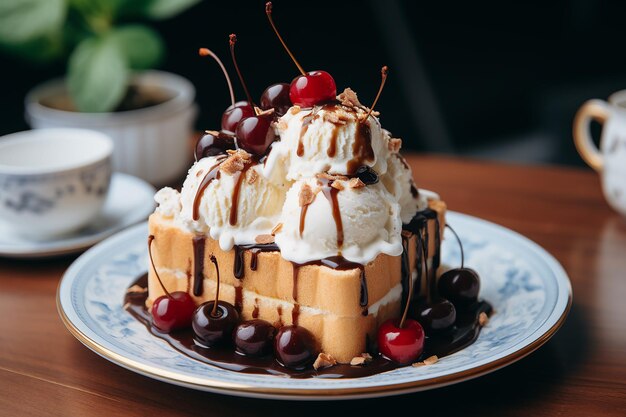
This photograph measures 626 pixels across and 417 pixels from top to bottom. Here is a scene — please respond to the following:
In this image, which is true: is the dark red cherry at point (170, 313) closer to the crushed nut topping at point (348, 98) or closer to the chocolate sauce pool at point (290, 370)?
the chocolate sauce pool at point (290, 370)

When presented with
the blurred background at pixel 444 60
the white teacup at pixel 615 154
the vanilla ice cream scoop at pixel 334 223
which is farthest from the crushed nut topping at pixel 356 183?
Answer: the blurred background at pixel 444 60

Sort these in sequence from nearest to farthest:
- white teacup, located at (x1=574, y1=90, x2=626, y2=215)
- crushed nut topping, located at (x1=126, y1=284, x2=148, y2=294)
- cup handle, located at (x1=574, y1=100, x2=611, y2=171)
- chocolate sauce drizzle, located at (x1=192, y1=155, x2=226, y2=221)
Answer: chocolate sauce drizzle, located at (x1=192, y1=155, x2=226, y2=221)
crushed nut topping, located at (x1=126, y1=284, x2=148, y2=294)
white teacup, located at (x1=574, y1=90, x2=626, y2=215)
cup handle, located at (x1=574, y1=100, x2=611, y2=171)

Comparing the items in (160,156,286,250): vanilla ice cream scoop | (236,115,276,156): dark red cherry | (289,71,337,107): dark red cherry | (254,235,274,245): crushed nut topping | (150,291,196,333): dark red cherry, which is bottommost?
(150,291,196,333): dark red cherry

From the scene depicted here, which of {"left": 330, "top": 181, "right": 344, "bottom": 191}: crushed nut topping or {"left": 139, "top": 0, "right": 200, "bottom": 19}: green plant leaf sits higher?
{"left": 139, "top": 0, "right": 200, "bottom": 19}: green plant leaf

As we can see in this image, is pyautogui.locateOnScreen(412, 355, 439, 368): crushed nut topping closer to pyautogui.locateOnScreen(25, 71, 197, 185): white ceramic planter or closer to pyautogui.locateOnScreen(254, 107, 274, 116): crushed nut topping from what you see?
pyautogui.locateOnScreen(254, 107, 274, 116): crushed nut topping

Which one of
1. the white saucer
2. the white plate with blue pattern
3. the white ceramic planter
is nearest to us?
the white plate with blue pattern

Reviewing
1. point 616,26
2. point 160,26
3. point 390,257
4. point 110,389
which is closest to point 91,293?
point 110,389

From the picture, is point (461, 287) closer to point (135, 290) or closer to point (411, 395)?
point (411, 395)

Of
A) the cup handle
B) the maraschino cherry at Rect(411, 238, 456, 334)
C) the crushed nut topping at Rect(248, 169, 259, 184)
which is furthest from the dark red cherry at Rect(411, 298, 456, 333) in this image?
the cup handle
